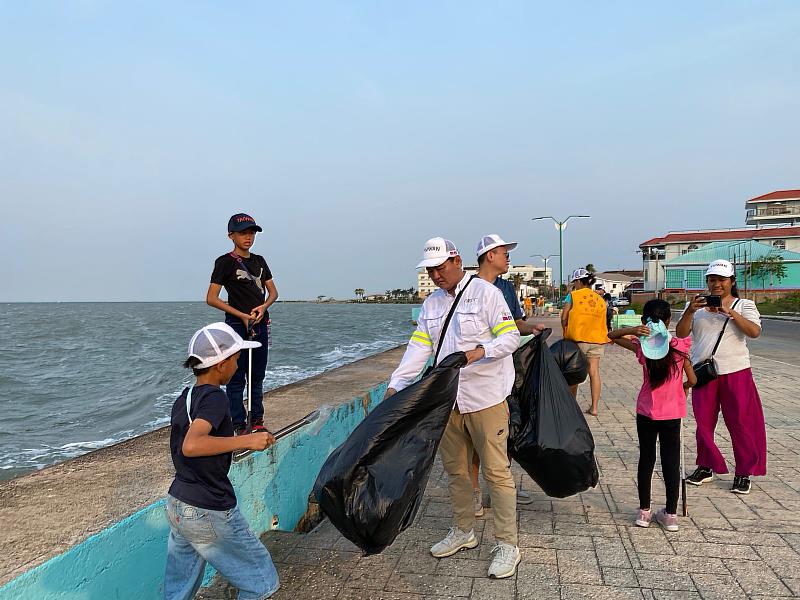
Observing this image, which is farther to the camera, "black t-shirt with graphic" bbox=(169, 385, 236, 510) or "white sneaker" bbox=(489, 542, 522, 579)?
"white sneaker" bbox=(489, 542, 522, 579)

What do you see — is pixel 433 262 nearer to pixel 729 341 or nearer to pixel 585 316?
pixel 729 341

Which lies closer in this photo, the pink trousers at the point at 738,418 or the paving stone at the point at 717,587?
the paving stone at the point at 717,587

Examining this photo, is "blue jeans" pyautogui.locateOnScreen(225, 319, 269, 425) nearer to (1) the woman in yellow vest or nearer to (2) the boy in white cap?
(2) the boy in white cap

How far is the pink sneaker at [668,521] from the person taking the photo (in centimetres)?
360

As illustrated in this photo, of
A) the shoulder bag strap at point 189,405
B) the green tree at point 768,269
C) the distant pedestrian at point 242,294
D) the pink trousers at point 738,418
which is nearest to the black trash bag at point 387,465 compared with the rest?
the shoulder bag strap at point 189,405

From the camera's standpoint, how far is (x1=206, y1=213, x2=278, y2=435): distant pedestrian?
14.0 feet

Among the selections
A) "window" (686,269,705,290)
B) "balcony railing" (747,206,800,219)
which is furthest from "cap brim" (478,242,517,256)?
"balcony railing" (747,206,800,219)

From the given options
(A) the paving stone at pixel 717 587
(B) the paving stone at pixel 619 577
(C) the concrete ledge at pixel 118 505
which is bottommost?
(B) the paving stone at pixel 619 577

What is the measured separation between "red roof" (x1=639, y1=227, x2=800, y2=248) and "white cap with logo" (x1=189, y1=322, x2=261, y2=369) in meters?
69.4

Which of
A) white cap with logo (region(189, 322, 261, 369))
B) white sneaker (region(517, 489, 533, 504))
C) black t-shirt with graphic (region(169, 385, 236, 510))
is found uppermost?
white cap with logo (region(189, 322, 261, 369))

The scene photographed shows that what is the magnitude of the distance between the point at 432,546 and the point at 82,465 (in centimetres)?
231

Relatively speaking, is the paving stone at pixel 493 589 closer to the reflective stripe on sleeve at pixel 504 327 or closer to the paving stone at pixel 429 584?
the paving stone at pixel 429 584

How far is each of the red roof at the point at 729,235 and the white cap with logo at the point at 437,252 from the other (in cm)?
6819

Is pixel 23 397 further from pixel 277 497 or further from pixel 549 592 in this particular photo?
pixel 549 592
